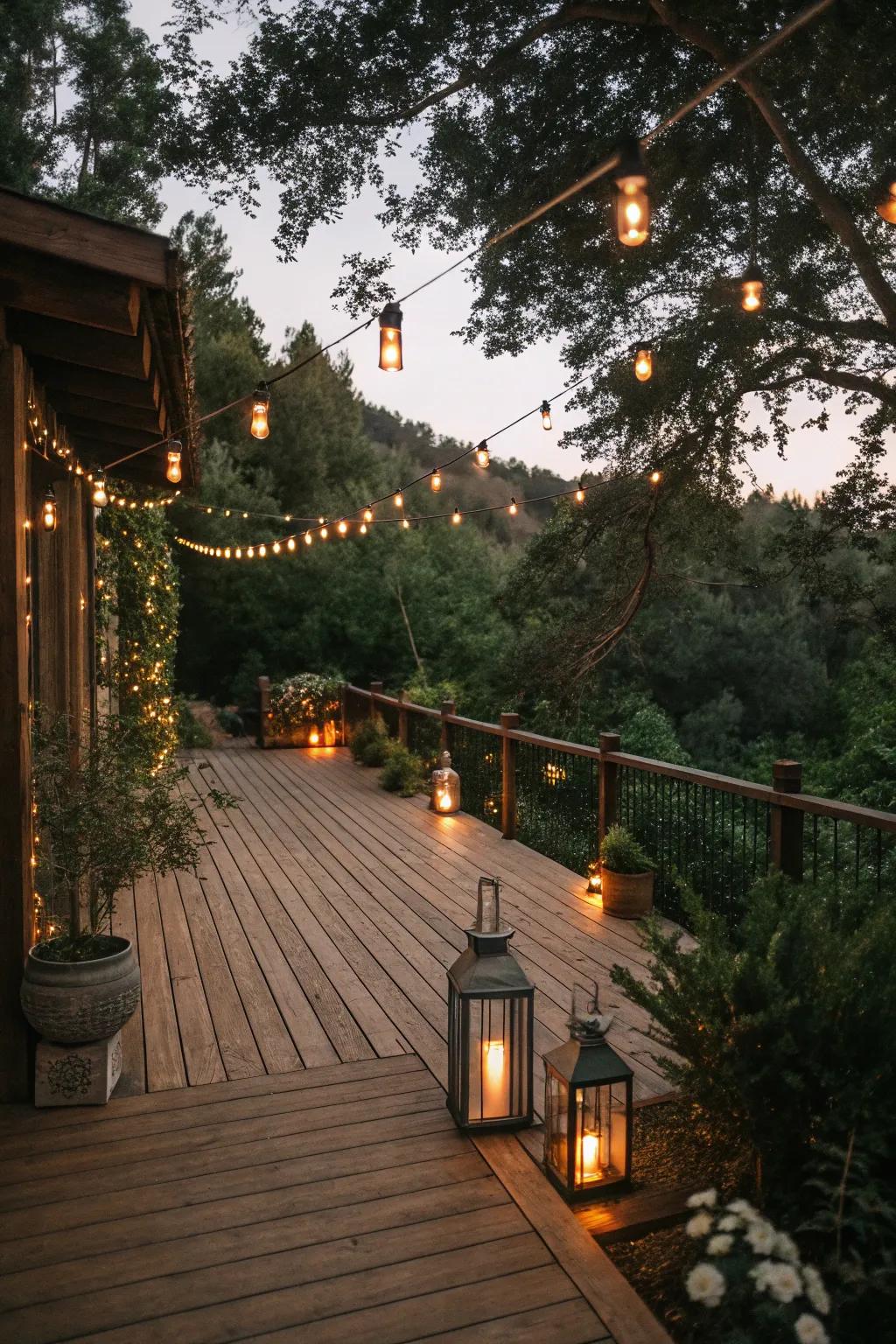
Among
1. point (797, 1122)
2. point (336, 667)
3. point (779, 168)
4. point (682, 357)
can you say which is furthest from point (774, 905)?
point (336, 667)

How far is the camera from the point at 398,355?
3340 millimetres

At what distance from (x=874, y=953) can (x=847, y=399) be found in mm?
8160

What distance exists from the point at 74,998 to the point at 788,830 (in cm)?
276

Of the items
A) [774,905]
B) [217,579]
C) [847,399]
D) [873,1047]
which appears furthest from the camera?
[217,579]

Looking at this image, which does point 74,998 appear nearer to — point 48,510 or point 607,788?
point 48,510

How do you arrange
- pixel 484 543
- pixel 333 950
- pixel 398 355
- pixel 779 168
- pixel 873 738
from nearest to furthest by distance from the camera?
pixel 398 355 → pixel 333 950 → pixel 779 168 → pixel 873 738 → pixel 484 543

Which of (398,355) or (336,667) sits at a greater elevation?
(398,355)

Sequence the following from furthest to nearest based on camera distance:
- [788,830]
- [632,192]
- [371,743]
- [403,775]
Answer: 1. [371,743]
2. [403,775]
3. [788,830]
4. [632,192]

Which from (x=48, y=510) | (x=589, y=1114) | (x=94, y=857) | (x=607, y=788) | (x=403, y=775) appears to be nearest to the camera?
(x=589, y=1114)

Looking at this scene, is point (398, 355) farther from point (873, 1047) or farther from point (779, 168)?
point (779, 168)

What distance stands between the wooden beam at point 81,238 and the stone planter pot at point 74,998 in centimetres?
206

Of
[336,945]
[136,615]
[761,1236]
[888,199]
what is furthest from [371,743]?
[761,1236]

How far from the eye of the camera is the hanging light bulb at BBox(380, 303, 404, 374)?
10.8ft

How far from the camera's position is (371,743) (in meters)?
10.4
